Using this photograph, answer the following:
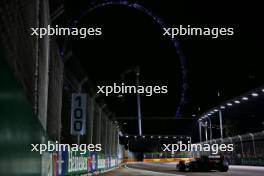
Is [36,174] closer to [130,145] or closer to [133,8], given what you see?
[133,8]

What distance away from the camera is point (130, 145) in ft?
288

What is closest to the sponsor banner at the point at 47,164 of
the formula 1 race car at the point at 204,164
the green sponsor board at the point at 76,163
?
the green sponsor board at the point at 76,163

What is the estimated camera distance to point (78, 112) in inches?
553

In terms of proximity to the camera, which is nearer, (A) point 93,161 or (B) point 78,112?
(B) point 78,112

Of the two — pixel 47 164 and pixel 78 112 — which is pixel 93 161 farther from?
pixel 47 164

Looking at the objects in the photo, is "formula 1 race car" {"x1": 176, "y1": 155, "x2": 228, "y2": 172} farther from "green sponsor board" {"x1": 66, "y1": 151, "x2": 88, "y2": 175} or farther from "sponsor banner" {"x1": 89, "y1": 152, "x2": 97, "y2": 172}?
"green sponsor board" {"x1": 66, "y1": 151, "x2": 88, "y2": 175}

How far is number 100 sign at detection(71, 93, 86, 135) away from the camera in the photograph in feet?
44.4

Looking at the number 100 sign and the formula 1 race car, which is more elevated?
the number 100 sign

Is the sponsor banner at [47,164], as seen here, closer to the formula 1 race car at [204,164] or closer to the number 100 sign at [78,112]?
the number 100 sign at [78,112]

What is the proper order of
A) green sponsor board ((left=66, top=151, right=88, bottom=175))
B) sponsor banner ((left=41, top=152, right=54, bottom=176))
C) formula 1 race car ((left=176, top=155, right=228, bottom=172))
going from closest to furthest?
sponsor banner ((left=41, top=152, right=54, bottom=176)) < green sponsor board ((left=66, top=151, right=88, bottom=175)) < formula 1 race car ((left=176, top=155, right=228, bottom=172))

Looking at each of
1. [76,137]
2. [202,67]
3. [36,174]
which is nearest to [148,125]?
[202,67]

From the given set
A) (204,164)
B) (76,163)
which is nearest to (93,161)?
(76,163)

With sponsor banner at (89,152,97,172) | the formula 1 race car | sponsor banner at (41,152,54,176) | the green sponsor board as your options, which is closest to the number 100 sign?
the green sponsor board

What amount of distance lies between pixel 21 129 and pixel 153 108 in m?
99.1
